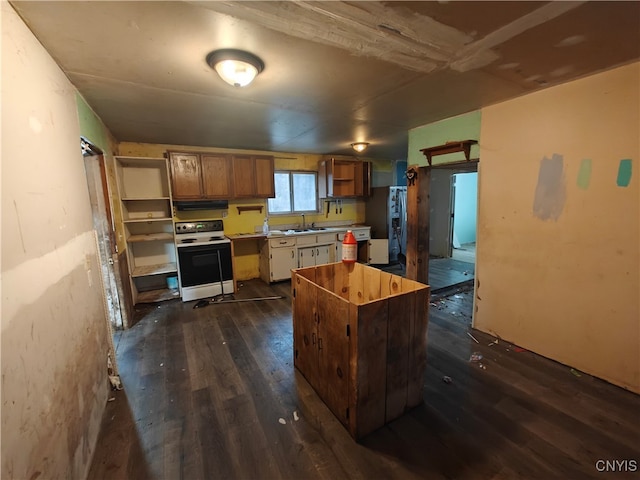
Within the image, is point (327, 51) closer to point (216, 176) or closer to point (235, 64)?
point (235, 64)

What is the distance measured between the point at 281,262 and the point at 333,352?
2.91 meters

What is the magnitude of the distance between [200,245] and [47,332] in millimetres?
2678

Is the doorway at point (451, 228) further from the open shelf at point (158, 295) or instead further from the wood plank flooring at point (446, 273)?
the open shelf at point (158, 295)

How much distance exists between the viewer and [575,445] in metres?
1.60

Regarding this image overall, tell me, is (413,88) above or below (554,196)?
above

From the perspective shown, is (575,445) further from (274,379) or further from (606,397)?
(274,379)

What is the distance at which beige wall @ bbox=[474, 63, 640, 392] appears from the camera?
1.96m

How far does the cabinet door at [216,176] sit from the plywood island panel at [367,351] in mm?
2673

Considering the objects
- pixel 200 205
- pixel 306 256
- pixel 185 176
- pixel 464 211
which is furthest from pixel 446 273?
pixel 185 176

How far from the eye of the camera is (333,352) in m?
1.83

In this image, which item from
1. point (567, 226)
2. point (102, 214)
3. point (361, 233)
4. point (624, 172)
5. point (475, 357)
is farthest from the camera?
point (361, 233)

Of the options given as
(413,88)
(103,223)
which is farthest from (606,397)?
(103,223)

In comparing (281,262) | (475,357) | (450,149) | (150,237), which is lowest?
(475,357)

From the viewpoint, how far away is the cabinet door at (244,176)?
432 cm
